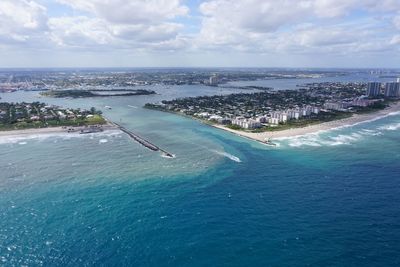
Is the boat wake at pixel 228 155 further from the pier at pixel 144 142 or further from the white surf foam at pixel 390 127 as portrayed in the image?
the white surf foam at pixel 390 127

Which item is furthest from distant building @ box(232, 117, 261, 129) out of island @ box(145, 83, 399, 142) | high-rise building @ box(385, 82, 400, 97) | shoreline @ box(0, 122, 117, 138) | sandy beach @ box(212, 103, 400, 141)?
high-rise building @ box(385, 82, 400, 97)

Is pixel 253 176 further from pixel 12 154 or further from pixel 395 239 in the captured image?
pixel 12 154

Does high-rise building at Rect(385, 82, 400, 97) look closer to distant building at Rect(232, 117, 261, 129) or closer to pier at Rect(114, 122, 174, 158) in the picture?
distant building at Rect(232, 117, 261, 129)

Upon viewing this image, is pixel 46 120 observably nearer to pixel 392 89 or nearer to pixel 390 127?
pixel 390 127

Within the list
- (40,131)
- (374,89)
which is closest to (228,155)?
(40,131)

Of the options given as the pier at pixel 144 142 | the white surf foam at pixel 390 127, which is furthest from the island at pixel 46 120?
the white surf foam at pixel 390 127
